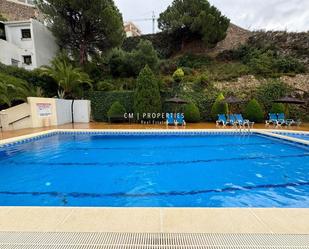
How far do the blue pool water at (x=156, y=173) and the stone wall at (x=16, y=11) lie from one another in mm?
23321

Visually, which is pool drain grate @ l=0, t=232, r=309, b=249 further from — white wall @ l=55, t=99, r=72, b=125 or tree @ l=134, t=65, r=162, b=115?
white wall @ l=55, t=99, r=72, b=125

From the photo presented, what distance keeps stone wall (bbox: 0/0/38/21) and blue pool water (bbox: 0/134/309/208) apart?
2332 cm

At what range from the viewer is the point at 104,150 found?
8594 mm

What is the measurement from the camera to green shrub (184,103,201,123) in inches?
588

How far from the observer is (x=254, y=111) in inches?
582

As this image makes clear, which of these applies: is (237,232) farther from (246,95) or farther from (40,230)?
(246,95)

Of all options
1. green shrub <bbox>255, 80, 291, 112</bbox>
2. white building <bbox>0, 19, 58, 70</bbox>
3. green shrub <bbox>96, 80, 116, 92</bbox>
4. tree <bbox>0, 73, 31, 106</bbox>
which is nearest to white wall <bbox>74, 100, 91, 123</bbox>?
green shrub <bbox>96, 80, 116, 92</bbox>

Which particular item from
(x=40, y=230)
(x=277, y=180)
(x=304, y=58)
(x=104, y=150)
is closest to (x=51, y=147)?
(x=104, y=150)

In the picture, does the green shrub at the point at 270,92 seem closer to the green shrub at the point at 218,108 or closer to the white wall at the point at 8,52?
the green shrub at the point at 218,108

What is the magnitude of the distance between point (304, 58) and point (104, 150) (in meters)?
20.3

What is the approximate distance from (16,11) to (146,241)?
31.9m

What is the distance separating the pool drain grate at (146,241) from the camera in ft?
7.22

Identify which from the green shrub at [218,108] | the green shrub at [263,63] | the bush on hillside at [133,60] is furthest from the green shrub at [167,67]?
the green shrub at [218,108]

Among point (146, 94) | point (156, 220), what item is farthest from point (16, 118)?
point (156, 220)
